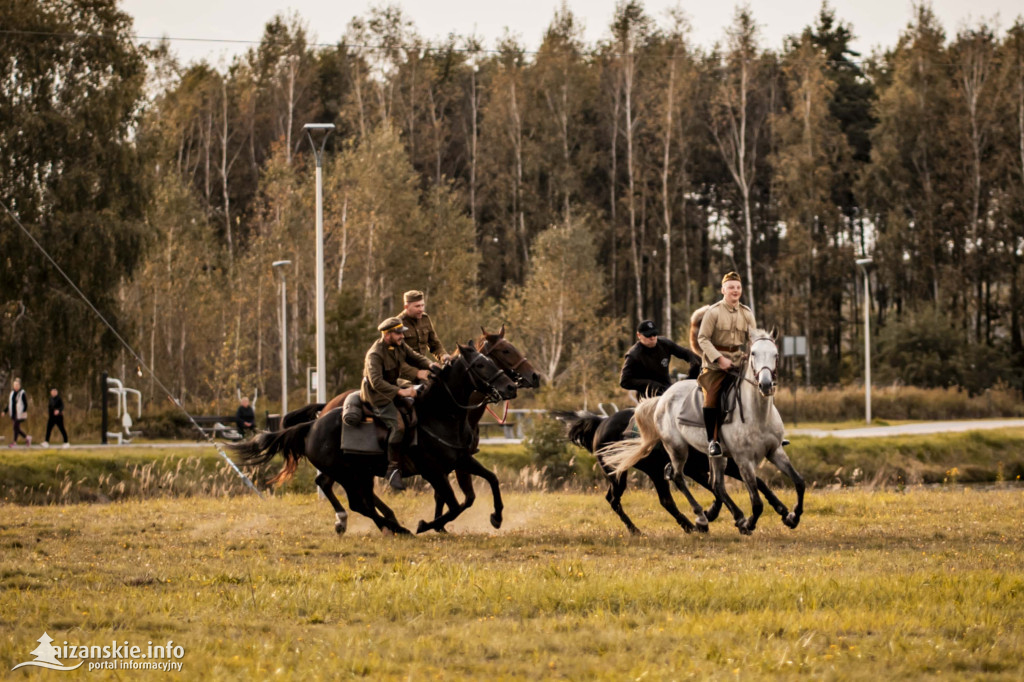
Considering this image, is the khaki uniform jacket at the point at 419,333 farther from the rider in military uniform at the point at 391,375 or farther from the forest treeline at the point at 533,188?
the forest treeline at the point at 533,188

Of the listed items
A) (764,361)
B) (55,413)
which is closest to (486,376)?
(764,361)

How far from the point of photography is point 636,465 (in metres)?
13.6

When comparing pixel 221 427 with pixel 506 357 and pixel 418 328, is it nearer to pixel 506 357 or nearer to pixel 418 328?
pixel 418 328

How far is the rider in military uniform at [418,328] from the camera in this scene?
1346 cm

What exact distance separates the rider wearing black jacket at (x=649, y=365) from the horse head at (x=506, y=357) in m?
1.58

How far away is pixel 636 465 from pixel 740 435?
1.91 m

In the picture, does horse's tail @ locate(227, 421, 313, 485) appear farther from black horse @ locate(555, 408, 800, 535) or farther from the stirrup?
black horse @ locate(555, 408, 800, 535)

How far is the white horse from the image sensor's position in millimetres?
11609

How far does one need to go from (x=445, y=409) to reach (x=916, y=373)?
38.4 metres

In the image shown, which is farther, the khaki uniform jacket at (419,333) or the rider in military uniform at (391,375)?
the khaki uniform jacket at (419,333)

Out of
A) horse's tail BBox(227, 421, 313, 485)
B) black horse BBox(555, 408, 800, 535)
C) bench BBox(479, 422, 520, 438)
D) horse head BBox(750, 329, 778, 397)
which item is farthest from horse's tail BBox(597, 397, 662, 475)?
bench BBox(479, 422, 520, 438)

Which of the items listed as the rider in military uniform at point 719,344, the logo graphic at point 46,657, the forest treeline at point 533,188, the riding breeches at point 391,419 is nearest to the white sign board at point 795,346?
the forest treeline at point 533,188

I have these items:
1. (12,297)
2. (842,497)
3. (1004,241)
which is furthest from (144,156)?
(1004,241)

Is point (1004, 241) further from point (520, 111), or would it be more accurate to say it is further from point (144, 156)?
point (144, 156)
